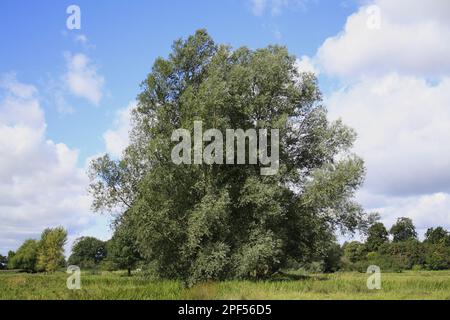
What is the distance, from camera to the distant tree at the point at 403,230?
14075cm

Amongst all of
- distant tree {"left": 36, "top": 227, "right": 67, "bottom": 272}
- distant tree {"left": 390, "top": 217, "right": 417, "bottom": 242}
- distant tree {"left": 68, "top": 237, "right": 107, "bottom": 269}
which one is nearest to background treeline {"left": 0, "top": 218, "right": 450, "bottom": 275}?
distant tree {"left": 36, "top": 227, "right": 67, "bottom": 272}

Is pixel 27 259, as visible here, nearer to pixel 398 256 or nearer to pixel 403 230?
pixel 398 256

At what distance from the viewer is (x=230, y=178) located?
119ft

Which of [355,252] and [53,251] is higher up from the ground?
[53,251]

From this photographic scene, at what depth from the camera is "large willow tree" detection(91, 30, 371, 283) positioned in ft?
110

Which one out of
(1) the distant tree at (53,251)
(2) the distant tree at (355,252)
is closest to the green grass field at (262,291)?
(1) the distant tree at (53,251)

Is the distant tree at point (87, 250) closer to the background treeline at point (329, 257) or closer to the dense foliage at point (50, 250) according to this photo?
the background treeline at point (329, 257)

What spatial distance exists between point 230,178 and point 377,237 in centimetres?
9060

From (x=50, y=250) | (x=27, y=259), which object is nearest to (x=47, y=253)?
(x=50, y=250)

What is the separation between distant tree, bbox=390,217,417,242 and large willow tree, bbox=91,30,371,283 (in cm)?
11003

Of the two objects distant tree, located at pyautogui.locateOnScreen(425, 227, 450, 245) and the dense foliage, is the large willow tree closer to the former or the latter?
the dense foliage

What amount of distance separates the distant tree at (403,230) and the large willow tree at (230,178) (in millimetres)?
110029

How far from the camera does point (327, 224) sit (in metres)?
37.3
